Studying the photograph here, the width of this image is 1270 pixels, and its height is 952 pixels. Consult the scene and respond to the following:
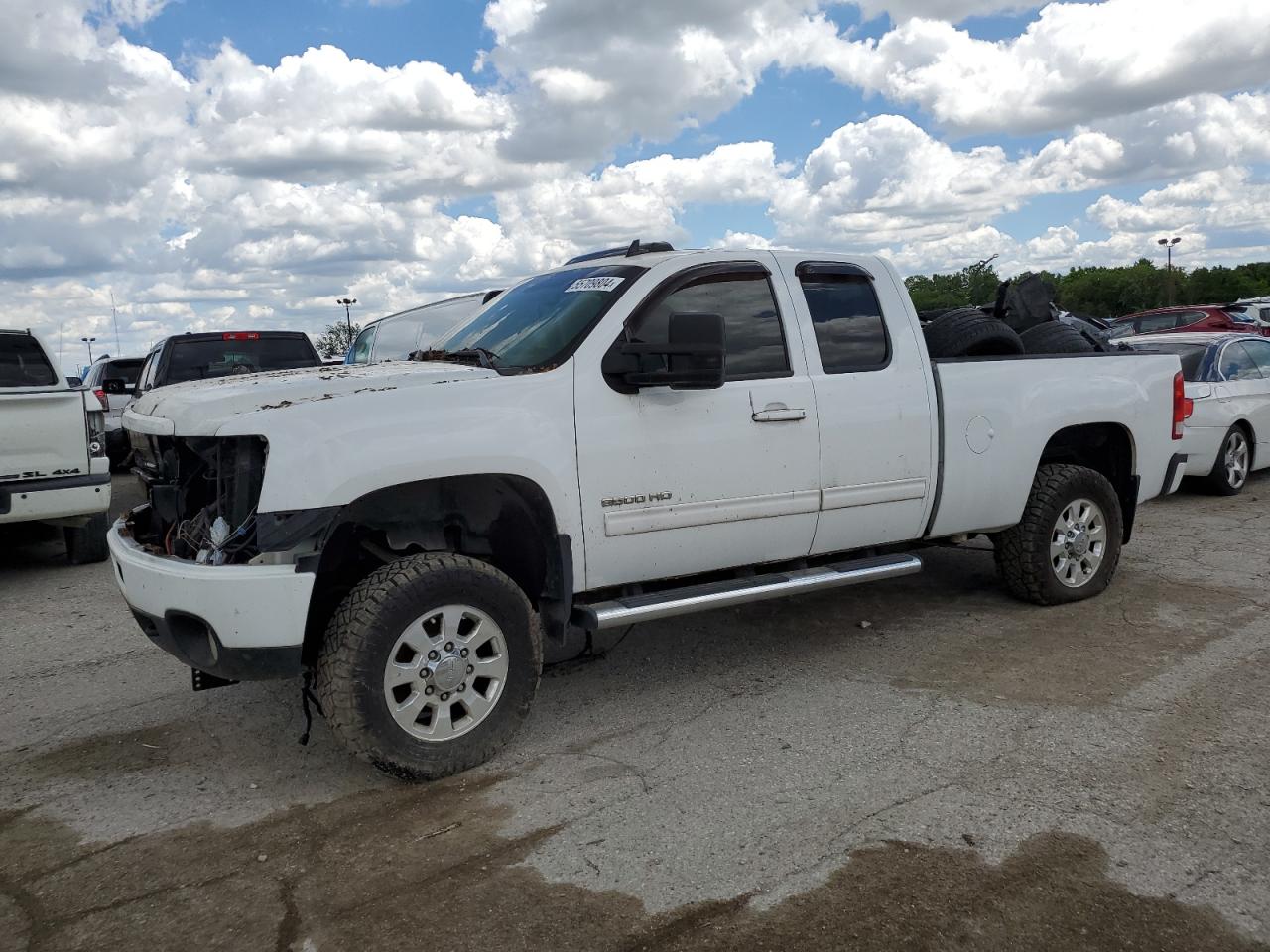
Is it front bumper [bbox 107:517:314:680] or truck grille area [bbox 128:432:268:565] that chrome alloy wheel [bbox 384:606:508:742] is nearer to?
front bumper [bbox 107:517:314:680]

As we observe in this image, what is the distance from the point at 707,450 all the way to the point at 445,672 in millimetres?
1479

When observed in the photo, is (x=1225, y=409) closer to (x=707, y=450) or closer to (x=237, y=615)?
(x=707, y=450)

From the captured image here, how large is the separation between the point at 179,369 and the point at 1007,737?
30.6 ft

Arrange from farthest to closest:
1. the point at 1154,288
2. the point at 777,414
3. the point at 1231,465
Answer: the point at 1154,288
the point at 1231,465
the point at 777,414

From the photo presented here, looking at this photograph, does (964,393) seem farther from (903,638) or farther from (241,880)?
(241,880)

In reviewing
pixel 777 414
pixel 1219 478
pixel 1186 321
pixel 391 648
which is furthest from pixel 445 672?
pixel 1186 321

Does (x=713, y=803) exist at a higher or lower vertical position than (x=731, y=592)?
lower

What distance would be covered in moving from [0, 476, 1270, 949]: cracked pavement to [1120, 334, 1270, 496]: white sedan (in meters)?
4.85

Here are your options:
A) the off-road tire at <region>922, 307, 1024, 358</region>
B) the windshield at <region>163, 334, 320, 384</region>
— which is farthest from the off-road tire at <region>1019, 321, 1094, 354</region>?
the windshield at <region>163, 334, 320, 384</region>

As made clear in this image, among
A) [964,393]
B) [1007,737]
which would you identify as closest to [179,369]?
[964,393]

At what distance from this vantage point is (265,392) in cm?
399

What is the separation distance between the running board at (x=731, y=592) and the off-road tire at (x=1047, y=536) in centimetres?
102

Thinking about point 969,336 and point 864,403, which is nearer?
point 864,403

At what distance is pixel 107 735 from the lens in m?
4.66
